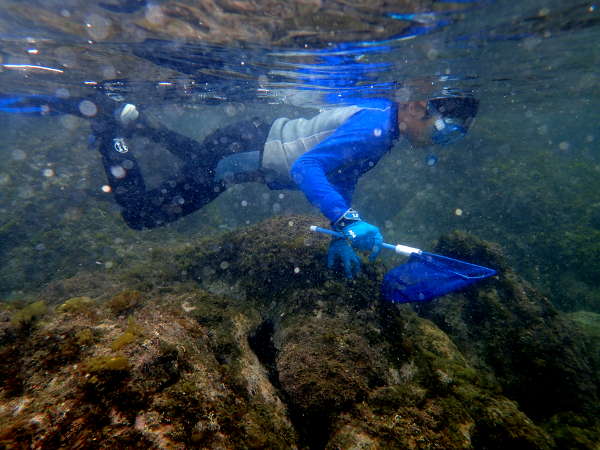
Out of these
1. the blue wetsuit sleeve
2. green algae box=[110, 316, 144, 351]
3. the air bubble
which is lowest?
green algae box=[110, 316, 144, 351]

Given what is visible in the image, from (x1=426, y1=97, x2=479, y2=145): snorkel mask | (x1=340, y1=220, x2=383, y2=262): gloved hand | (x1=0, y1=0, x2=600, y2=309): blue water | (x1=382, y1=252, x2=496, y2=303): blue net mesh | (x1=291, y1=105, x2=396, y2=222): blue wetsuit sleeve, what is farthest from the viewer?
(x1=0, y1=0, x2=600, y2=309): blue water

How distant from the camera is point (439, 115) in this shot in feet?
18.9

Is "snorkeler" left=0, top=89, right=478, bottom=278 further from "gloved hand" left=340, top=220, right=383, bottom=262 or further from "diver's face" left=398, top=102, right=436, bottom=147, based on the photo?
"gloved hand" left=340, top=220, right=383, bottom=262

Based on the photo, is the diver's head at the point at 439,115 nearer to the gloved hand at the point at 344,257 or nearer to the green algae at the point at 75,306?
the gloved hand at the point at 344,257

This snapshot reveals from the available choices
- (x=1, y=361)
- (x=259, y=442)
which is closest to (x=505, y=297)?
(x=259, y=442)

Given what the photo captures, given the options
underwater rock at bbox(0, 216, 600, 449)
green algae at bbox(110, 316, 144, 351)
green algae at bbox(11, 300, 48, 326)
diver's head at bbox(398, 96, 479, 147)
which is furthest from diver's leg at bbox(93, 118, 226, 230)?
green algae at bbox(110, 316, 144, 351)

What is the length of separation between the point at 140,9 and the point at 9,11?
3305 mm

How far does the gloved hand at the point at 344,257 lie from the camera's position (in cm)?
Answer: 438

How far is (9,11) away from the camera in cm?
657

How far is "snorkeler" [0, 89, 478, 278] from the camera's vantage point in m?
5.28

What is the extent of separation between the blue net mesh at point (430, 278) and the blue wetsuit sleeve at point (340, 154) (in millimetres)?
1363

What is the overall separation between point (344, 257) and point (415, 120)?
3378 millimetres

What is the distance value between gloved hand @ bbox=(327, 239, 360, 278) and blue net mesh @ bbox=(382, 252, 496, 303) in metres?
Result: 0.57

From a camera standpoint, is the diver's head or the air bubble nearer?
the diver's head
